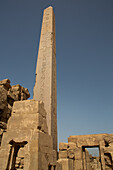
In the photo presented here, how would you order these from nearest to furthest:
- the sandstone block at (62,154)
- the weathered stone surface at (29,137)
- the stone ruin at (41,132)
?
1. the weathered stone surface at (29,137)
2. the stone ruin at (41,132)
3. the sandstone block at (62,154)

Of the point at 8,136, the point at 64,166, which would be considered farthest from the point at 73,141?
the point at 8,136

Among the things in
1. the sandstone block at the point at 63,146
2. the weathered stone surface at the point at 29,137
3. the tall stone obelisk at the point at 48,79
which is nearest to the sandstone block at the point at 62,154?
the sandstone block at the point at 63,146

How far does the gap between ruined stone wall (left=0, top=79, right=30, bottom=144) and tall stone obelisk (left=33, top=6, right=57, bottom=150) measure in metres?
0.87

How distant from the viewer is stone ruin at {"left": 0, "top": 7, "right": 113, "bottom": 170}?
335cm

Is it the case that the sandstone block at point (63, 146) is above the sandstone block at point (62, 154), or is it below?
above

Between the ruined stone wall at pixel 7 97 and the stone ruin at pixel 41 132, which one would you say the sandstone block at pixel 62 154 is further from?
the ruined stone wall at pixel 7 97

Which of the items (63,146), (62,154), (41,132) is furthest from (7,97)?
(62,154)

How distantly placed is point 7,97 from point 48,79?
1788 mm

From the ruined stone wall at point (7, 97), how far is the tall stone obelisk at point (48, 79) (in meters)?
0.87

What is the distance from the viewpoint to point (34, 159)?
306 centimetres

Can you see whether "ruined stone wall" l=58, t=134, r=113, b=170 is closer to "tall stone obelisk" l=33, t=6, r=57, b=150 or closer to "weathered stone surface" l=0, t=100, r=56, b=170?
"tall stone obelisk" l=33, t=6, r=57, b=150

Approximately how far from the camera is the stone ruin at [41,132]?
11.0 feet

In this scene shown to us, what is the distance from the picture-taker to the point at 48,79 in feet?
20.8

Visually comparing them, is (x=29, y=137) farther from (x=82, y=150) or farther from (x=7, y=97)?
(x=82, y=150)
